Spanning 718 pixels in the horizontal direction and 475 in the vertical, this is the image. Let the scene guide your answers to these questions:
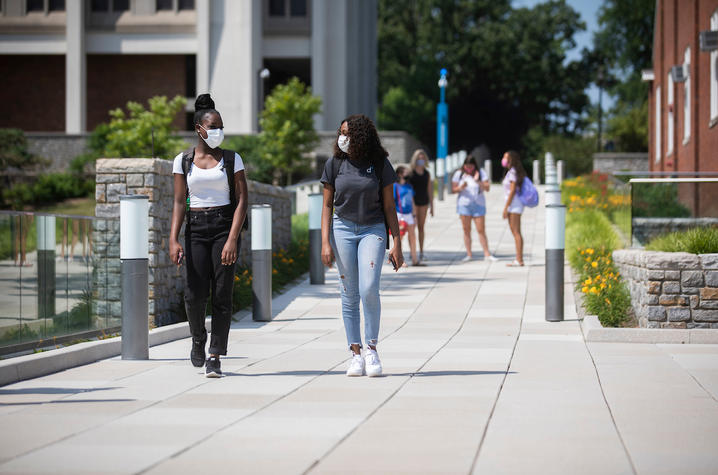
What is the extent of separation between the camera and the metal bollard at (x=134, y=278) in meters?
8.37

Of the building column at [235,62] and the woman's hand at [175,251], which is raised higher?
the building column at [235,62]

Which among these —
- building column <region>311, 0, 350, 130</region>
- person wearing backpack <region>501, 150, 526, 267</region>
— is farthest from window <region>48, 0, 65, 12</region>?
person wearing backpack <region>501, 150, 526, 267</region>

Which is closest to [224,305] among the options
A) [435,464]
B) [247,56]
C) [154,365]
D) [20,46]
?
[154,365]

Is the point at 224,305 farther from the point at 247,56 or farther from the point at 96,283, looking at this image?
the point at 247,56

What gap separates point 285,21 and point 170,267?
130 ft

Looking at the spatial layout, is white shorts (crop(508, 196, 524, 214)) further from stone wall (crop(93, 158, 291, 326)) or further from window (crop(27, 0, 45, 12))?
window (crop(27, 0, 45, 12))

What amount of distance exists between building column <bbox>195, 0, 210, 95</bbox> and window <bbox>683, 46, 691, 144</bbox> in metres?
27.0

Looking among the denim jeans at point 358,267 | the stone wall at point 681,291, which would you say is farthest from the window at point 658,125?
the denim jeans at point 358,267

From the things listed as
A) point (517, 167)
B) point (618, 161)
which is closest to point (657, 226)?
point (517, 167)

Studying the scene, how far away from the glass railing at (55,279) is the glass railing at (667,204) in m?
6.17

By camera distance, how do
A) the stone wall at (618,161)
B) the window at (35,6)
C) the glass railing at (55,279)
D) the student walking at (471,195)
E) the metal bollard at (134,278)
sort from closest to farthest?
the metal bollard at (134,278), the glass railing at (55,279), the student walking at (471,195), the stone wall at (618,161), the window at (35,6)

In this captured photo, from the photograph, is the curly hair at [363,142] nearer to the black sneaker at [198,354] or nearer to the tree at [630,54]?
the black sneaker at [198,354]

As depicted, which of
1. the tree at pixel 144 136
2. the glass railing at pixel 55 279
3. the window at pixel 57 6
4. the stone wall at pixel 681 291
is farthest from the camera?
the window at pixel 57 6

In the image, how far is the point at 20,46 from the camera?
47688 millimetres
